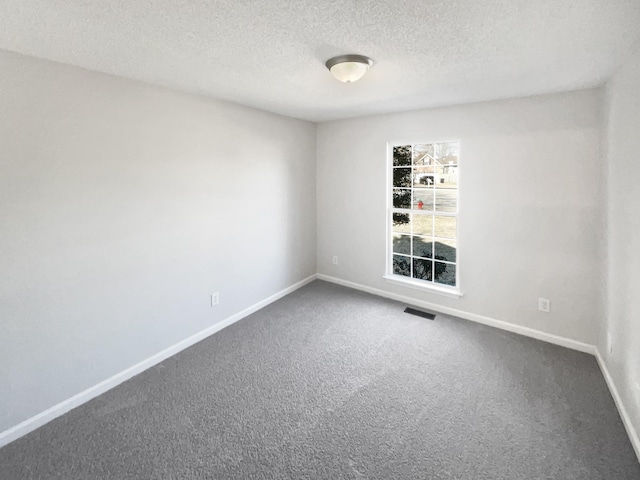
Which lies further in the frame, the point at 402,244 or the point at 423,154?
the point at 402,244

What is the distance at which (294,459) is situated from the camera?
1796 millimetres

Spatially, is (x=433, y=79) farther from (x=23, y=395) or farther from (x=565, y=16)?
(x=23, y=395)

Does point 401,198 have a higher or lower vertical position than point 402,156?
lower

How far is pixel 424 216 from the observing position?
384cm

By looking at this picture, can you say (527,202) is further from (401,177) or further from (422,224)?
(401,177)

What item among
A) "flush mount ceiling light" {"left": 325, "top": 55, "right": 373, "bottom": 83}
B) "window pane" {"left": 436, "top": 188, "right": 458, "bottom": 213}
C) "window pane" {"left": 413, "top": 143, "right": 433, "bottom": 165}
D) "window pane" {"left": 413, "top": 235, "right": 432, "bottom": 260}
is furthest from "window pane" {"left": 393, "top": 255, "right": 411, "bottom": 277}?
"flush mount ceiling light" {"left": 325, "top": 55, "right": 373, "bottom": 83}

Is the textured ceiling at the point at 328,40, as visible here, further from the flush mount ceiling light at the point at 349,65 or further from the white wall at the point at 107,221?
the white wall at the point at 107,221

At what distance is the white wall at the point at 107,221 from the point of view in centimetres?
196

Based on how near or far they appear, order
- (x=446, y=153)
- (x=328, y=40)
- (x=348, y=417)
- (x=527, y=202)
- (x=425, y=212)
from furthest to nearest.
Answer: (x=425, y=212), (x=446, y=153), (x=527, y=202), (x=348, y=417), (x=328, y=40)

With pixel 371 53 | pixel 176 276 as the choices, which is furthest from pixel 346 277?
pixel 371 53

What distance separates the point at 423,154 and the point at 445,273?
56.1 inches

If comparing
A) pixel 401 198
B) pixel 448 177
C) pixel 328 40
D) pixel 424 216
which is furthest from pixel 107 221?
pixel 448 177

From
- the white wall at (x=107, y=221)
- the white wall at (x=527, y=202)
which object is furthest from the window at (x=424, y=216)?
the white wall at (x=107, y=221)

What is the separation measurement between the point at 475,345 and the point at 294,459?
2019 mm
